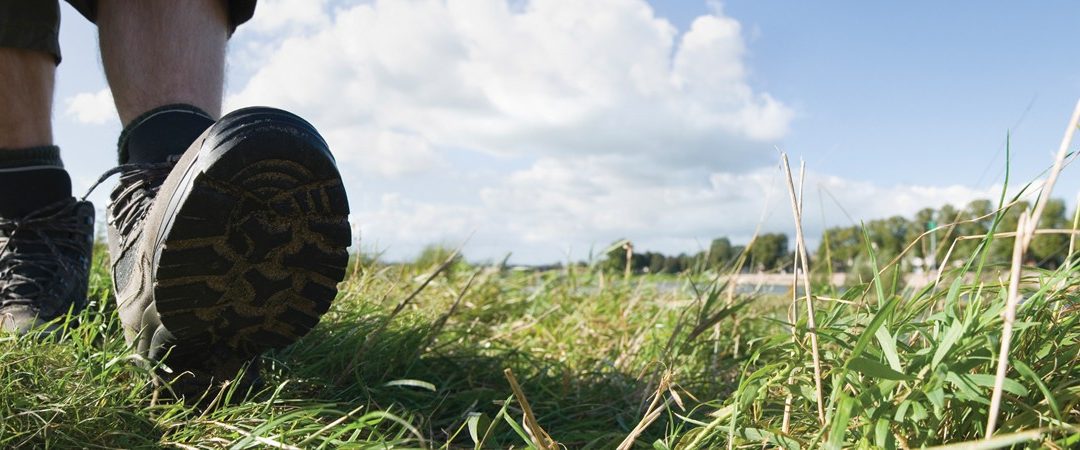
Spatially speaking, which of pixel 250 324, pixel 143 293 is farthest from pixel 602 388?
pixel 143 293

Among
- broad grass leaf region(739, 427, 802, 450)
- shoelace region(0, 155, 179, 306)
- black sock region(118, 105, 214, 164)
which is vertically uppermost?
black sock region(118, 105, 214, 164)

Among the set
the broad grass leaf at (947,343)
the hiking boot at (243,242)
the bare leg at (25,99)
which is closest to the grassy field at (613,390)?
the broad grass leaf at (947,343)

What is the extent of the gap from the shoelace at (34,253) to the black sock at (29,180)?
0.07 feet

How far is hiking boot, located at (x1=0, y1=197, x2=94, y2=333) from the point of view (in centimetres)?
166

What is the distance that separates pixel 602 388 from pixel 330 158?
87 centimetres

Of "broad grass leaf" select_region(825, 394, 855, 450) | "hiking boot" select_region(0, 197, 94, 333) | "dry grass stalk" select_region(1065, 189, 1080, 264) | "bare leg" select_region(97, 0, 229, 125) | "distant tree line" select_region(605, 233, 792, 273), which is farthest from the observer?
"distant tree line" select_region(605, 233, 792, 273)

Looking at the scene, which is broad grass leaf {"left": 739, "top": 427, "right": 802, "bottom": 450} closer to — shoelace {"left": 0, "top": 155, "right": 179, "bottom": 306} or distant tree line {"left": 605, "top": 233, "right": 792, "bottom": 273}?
shoelace {"left": 0, "top": 155, "right": 179, "bottom": 306}

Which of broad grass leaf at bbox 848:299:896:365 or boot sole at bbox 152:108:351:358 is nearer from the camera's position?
broad grass leaf at bbox 848:299:896:365

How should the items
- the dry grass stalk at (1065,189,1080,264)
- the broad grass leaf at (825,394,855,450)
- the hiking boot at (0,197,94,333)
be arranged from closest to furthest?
the broad grass leaf at (825,394,855,450), the dry grass stalk at (1065,189,1080,264), the hiking boot at (0,197,94,333)

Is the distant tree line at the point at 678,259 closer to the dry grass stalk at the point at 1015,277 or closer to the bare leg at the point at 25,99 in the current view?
the bare leg at the point at 25,99

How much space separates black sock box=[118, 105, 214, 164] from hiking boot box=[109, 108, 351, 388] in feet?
0.92

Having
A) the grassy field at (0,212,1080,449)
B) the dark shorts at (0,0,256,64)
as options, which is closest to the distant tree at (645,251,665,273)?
the grassy field at (0,212,1080,449)

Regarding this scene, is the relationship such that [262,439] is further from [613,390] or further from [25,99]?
[25,99]

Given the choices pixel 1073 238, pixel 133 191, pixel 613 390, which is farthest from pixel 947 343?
pixel 133 191
